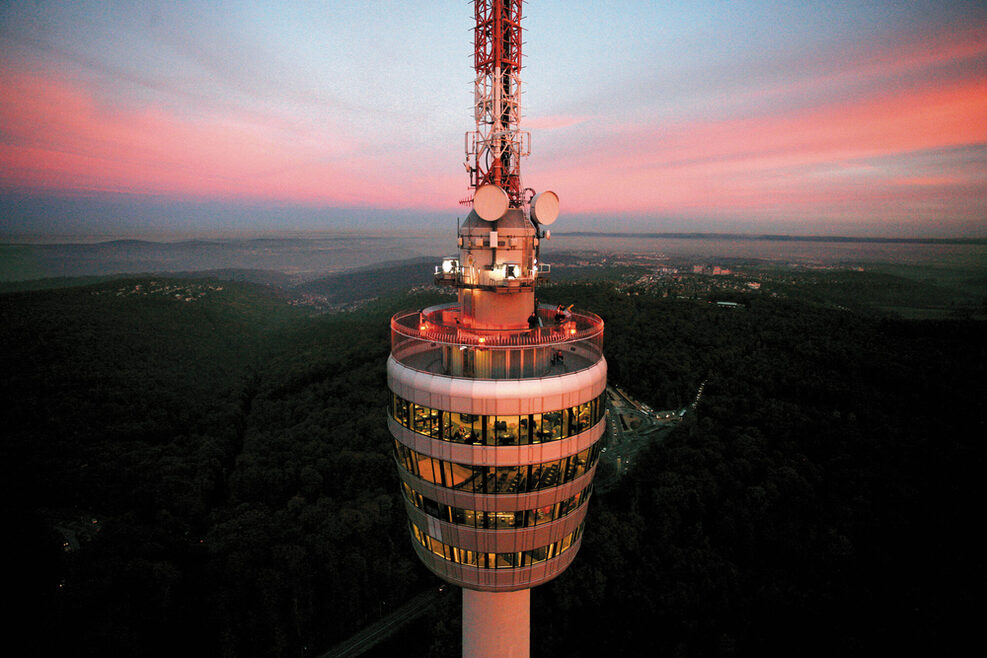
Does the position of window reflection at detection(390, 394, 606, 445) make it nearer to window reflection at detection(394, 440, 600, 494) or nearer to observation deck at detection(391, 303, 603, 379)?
window reflection at detection(394, 440, 600, 494)

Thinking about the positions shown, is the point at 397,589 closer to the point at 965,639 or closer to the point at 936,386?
the point at 965,639

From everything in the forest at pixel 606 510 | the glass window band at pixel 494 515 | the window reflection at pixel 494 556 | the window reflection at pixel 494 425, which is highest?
the window reflection at pixel 494 425

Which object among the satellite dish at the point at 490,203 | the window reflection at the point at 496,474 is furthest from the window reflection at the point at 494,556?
the satellite dish at the point at 490,203

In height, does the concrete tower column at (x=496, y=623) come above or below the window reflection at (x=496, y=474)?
below

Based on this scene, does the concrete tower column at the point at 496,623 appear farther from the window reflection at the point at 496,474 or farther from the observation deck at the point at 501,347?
the observation deck at the point at 501,347

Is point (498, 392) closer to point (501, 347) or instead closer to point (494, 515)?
point (501, 347)

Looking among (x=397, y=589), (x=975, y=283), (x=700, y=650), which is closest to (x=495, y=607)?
(x=700, y=650)
